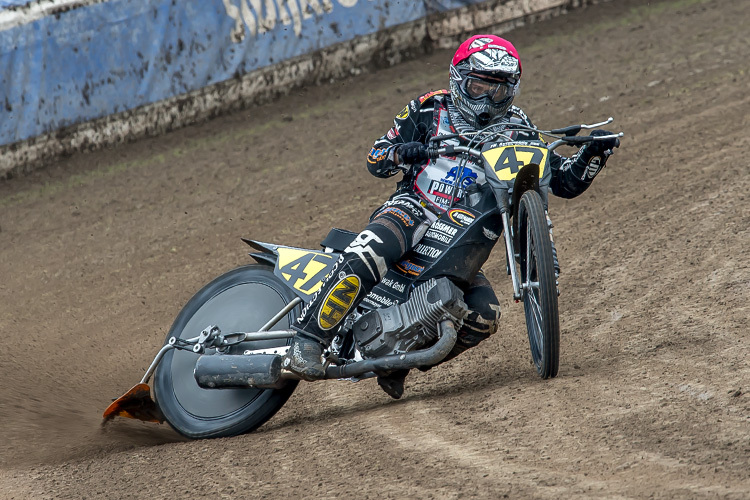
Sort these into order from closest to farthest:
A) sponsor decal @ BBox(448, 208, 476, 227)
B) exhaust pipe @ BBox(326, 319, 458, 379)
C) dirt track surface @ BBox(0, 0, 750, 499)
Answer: dirt track surface @ BBox(0, 0, 750, 499) → exhaust pipe @ BBox(326, 319, 458, 379) → sponsor decal @ BBox(448, 208, 476, 227)

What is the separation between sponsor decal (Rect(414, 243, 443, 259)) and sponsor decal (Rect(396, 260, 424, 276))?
0.27 ft

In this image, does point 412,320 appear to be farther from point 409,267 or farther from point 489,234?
point 489,234

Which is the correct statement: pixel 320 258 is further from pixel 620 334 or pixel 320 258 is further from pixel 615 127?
pixel 615 127

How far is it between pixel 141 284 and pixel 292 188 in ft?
7.48

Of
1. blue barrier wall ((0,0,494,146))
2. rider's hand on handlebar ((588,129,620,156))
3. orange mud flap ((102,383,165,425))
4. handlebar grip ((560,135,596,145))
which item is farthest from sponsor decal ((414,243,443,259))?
blue barrier wall ((0,0,494,146))

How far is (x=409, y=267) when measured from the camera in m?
5.19

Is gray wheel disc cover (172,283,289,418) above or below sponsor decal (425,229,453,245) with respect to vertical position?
below

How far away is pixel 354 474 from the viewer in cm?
408

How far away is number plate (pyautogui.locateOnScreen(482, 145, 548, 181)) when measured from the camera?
16.0ft

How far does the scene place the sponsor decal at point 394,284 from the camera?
523cm

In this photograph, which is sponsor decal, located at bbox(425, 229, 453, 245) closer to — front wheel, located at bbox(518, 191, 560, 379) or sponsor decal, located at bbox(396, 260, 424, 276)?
sponsor decal, located at bbox(396, 260, 424, 276)

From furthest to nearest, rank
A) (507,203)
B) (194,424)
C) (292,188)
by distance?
(292,188), (194,424), (507,203)

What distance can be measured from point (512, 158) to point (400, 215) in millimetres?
728

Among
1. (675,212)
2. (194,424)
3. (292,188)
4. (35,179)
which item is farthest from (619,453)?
(35,179)
